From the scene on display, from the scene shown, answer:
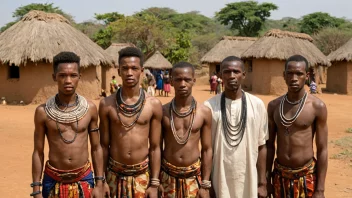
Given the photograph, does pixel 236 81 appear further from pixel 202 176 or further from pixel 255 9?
pixel 255 9

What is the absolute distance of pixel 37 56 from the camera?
13.9 m

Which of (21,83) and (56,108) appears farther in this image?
(21,83)

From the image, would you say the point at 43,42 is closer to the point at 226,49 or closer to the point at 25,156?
the point at 25,156

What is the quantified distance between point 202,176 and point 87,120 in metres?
1.05

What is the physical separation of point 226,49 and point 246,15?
12472 mm

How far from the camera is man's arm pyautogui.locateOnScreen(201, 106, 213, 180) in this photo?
3.34m

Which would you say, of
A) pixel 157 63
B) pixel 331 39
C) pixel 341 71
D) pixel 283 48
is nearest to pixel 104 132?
pixel 283 48

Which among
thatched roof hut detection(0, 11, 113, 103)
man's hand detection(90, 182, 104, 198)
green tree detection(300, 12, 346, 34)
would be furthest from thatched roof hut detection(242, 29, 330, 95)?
man's hand detection(90, 182, 104, 198)

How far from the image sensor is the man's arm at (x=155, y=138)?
10.8 feet

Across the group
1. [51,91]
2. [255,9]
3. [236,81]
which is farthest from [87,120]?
[255,9]

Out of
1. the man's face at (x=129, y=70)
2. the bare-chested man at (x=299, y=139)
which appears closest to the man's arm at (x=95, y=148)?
the man's face at (x=129, y=70)

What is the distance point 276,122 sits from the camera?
134 inches

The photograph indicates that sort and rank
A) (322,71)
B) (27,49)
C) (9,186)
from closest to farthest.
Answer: (9,186)
(27,49)
(322,71)

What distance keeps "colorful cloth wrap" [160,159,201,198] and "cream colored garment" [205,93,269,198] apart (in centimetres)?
19
